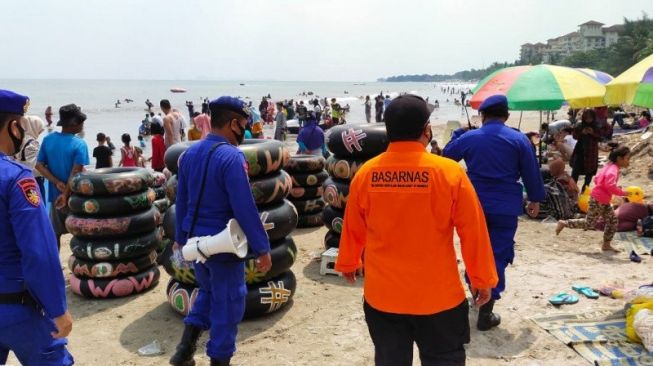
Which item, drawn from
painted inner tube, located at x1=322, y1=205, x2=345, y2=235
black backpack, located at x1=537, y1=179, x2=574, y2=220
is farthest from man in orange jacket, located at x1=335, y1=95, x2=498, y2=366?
black backpack, located at x1=537, y1=179, x2=574, y2=220

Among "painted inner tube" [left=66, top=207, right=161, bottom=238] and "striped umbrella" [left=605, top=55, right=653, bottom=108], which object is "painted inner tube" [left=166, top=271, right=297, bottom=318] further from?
"striped umbrella" [left=605, top=55, right=653, bottom=108]

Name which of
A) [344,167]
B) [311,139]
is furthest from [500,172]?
[311,139]

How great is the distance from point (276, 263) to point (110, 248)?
6.81 feet

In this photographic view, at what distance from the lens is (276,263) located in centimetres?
538

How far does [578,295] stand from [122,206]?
5173mm

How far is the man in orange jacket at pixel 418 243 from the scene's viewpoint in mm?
2709

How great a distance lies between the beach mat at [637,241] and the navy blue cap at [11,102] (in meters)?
7.60

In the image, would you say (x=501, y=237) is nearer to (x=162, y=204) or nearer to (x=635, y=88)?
(x=635, y=88)

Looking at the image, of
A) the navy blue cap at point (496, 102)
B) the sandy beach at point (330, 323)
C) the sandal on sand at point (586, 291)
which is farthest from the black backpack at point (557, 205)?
the navy blue cap at point (496, 102)

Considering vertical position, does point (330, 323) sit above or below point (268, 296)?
below

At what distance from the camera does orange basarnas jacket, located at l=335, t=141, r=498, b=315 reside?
2.70 metres

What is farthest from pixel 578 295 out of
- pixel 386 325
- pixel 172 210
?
pixel 172 210

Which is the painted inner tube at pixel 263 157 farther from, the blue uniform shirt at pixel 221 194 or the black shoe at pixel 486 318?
the black shoe at pixel 486 318

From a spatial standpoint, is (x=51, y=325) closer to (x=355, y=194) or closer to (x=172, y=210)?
(x=355, y=194)
